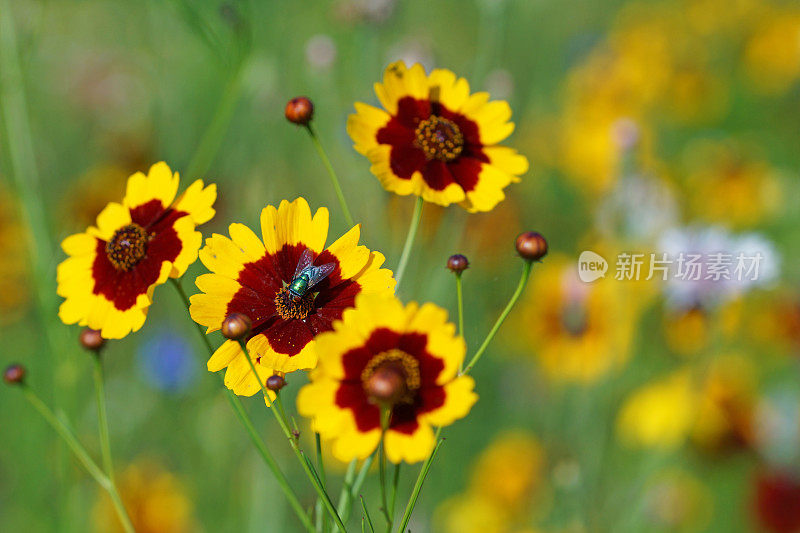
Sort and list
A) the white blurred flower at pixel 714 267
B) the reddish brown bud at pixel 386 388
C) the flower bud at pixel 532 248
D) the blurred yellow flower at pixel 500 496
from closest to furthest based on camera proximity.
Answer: the reddish brown bud at pixel 386 388
the flower bud at pixel 532 248
the white blurred flower at pixel 714 267
the blurred yellow flower at pixel 500 496

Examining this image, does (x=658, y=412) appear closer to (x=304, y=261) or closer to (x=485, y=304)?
(x=485, y=304)

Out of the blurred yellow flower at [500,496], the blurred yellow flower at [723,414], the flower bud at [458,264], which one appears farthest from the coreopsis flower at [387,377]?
the blurred yellow flower at [723,414]

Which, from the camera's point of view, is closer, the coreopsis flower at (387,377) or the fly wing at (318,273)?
the coreopsis flower at (387,377)

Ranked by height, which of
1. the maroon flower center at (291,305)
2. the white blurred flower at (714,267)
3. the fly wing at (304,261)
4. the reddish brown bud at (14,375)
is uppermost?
the white blurred flower at (714,267)

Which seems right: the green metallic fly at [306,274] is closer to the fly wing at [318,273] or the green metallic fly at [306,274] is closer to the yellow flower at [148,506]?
the fly wing at [318,273]

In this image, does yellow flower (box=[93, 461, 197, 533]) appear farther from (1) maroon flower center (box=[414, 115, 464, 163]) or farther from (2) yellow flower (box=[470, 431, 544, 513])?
(1) maroon flower center (box=[414, 115, 464, 163])

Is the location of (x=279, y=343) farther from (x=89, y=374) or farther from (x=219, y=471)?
(x=89, y=374)

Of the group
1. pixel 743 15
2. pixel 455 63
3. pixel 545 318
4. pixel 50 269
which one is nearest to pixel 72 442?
pixel 50 269
